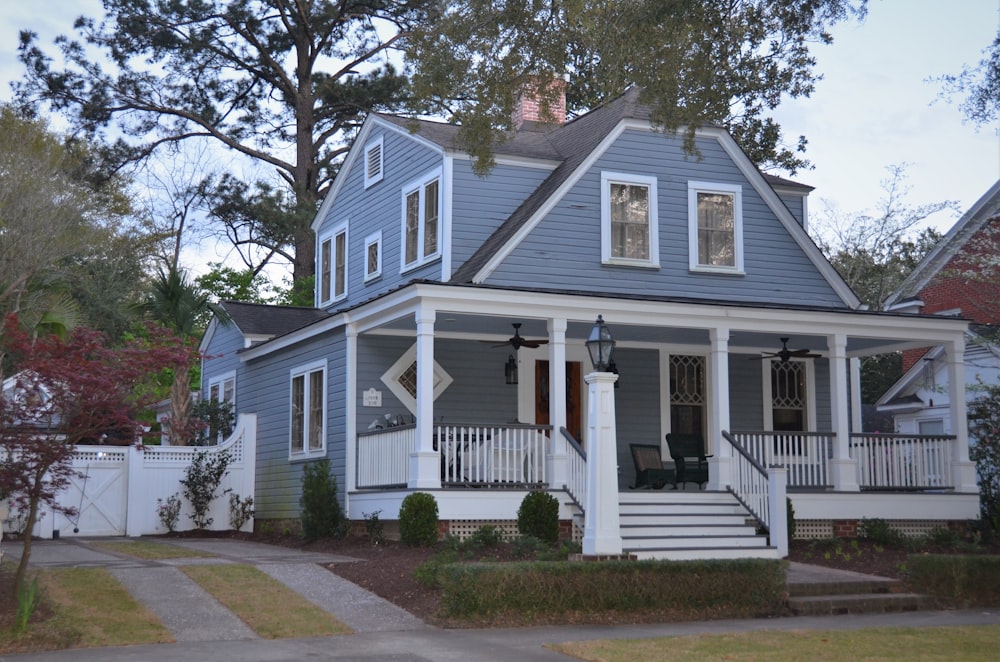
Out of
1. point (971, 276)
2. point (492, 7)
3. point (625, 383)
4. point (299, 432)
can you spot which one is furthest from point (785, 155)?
point (492, 7)

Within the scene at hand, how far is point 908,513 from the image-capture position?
18.3 meters

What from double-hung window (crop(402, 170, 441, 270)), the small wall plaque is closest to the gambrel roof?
double-hung window (crop(402, 170, 441, 270))

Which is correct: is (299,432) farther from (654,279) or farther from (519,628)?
(519,628)

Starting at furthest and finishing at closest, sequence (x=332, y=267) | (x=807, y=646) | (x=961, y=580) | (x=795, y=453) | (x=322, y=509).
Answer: (x=332, y=267) < (x=795, y=453) < (x=322, y=509) < (x=961, y=580) < (x=807, y=646)

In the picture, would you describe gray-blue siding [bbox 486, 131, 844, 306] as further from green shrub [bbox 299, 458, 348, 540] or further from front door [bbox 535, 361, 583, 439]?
green shrub [bbox 299, 458, 348, 540]

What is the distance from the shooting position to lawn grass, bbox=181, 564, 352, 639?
36.1ft

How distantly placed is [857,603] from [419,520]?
5664mm

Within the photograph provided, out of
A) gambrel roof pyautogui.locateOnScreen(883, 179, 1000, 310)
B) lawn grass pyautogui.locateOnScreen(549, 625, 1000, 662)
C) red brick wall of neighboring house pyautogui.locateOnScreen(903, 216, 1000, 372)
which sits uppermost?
gambrel roof pyautogui.locateOnScreen(883, 179, 1000, 310)

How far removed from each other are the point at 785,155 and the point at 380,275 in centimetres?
1476

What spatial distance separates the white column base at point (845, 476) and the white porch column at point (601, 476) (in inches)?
251

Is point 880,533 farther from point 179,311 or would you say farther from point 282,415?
point 179,311

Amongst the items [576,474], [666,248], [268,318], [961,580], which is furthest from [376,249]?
[961,580]

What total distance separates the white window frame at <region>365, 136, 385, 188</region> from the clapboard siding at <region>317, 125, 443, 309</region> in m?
0.09

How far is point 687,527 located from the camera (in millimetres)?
15781
